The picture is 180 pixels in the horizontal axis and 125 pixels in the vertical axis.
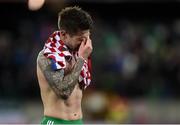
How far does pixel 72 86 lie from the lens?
17.8ft

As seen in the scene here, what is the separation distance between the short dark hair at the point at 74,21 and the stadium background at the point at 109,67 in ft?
17.7

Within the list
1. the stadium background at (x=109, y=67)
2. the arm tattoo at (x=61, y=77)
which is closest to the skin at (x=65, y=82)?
the arm tattoo at (x=61, y=77)

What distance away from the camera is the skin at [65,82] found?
17.8 feet

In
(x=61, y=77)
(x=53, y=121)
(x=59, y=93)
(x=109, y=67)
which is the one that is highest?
(x=61, y=77)

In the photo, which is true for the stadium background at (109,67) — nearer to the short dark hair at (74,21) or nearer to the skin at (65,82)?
the skin at (65,82)

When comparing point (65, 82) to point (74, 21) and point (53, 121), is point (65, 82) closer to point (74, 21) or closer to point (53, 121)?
point (53, 121)

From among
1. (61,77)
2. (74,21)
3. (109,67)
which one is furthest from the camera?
(109,67)

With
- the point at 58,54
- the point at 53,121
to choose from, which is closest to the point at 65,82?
the point at 58,54

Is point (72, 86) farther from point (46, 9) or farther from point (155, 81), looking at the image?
point (46, 9)

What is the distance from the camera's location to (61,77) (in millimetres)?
5398

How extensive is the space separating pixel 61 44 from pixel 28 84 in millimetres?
6301

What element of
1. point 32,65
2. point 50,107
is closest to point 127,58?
point 32,65

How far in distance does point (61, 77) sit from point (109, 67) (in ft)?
21.7

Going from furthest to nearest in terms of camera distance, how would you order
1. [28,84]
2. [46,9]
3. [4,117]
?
1. [46,9]
2. [28,84]
3. [4,117]
